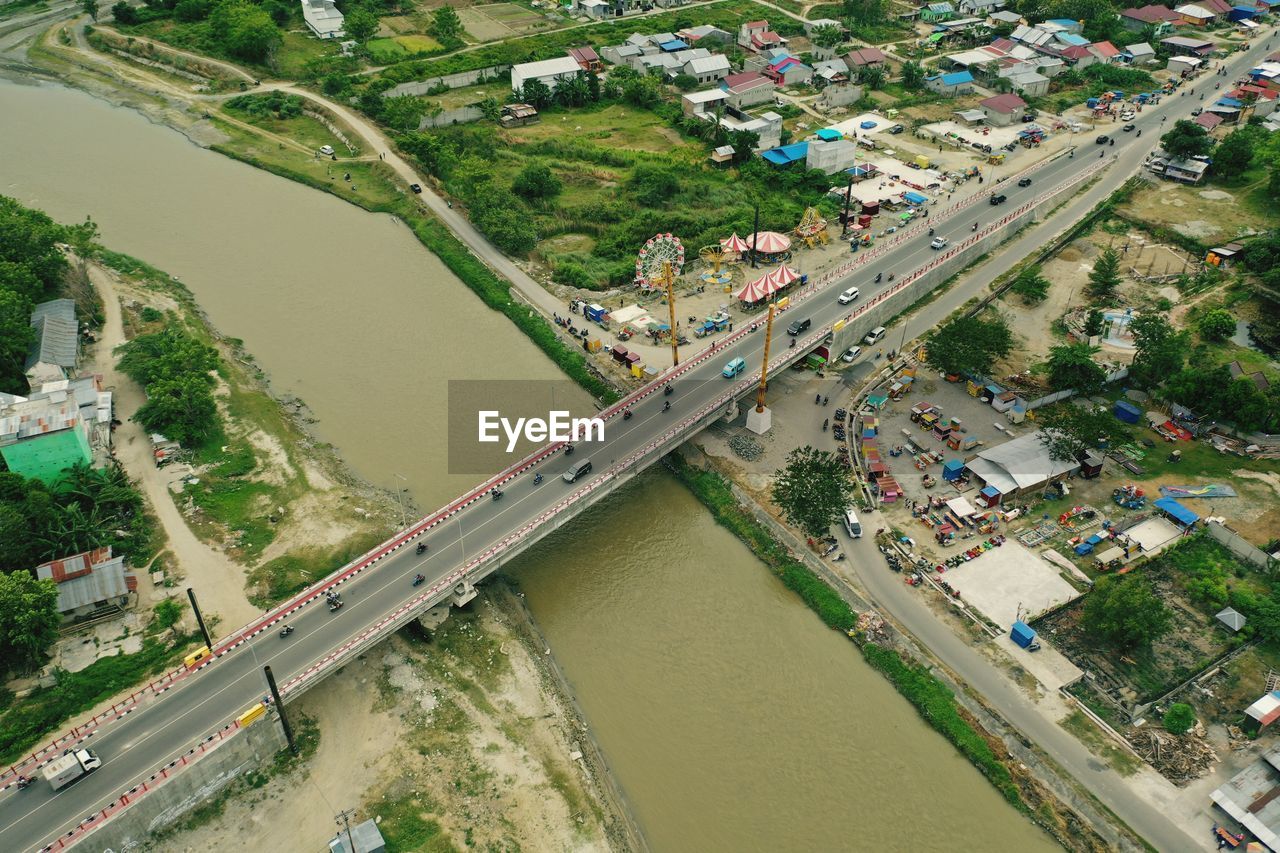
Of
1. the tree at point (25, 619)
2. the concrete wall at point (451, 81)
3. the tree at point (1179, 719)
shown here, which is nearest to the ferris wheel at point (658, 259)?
the tree at point (1179, 719)

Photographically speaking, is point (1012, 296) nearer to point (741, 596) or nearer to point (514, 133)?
point (741, 596)

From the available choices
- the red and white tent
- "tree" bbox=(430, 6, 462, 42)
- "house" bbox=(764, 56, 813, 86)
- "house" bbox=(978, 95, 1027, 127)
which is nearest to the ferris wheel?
the red and white tent

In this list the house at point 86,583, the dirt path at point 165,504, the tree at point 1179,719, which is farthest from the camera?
the dirt path at point 165,504

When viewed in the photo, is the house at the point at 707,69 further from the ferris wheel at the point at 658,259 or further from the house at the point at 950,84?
the ferris wheel at the point at 658,259

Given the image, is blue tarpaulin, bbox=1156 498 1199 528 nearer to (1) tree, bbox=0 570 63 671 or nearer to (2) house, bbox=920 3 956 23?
(1) tree, bbox=0 570 63 671

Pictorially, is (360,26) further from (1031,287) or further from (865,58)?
(1031,287)

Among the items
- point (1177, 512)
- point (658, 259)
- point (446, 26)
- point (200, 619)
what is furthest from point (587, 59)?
point (200, 619)

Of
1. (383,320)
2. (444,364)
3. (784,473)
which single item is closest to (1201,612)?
(784,473)
